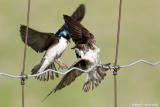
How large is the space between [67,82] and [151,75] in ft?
11.6

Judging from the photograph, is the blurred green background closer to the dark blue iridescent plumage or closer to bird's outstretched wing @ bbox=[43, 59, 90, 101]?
the dark blue iridescent plumage

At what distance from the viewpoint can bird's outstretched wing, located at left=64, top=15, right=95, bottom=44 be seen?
338 cm

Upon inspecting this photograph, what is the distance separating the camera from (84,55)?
3.64 metres

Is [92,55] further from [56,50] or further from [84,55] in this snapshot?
[56,50]

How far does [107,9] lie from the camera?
9.30 meters

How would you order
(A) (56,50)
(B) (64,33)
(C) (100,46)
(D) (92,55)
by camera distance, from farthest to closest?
(C) (100,46) < (B) (64,33) < (A) (56,50) < (D) (92,55)

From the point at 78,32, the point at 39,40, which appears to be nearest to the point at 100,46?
the point at 39,40

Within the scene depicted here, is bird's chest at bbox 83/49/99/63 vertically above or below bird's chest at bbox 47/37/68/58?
below

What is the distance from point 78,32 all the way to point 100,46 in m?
4.18

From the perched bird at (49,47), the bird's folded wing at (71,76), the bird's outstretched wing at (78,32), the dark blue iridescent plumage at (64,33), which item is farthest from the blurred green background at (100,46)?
the bird's outstretched wing at (78,32)

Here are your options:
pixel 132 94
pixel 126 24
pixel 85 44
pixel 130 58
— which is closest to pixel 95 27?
pixel 126 24

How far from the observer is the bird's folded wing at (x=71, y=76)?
138 inches

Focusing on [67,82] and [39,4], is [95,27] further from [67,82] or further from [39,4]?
[67,82]

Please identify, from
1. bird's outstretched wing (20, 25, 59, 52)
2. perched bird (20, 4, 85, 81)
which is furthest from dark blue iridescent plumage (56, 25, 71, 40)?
bird's outstretched wing (20, 25, 59, 52)
